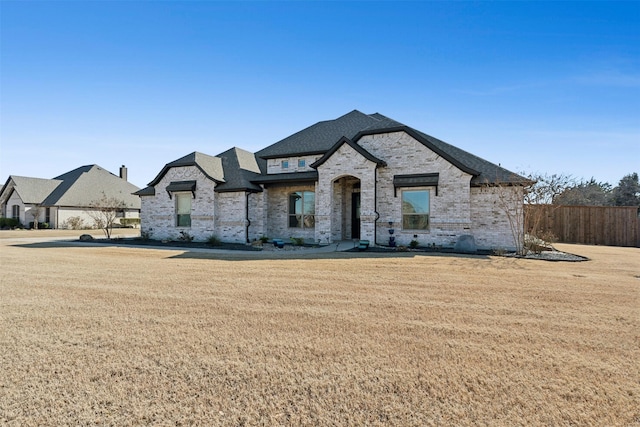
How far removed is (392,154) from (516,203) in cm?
590

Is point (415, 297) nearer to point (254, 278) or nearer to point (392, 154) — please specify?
point (254, 278)

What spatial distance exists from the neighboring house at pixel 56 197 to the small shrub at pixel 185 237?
18.2m

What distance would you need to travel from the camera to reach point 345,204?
17484mm

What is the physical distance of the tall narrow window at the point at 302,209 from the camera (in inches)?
690

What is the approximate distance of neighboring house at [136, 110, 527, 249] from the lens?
13984mm

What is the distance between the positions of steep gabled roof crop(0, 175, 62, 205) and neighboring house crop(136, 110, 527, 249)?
71.3ft

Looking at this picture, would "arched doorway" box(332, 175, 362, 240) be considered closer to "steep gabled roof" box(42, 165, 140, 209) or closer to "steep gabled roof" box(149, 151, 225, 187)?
"steep gabled roof" box(149, 151, 225, 187)

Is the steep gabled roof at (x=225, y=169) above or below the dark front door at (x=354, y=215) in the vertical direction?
above

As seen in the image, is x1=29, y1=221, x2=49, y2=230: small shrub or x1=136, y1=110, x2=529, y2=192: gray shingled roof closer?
x1=136, y1=110, x2=529, y2=192: gray shingled roof

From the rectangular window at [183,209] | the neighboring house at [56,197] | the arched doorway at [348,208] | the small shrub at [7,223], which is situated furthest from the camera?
the neighboring house at [56,197]

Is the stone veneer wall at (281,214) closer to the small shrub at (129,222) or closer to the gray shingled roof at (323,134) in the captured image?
the gray shingled roof at (323,134)

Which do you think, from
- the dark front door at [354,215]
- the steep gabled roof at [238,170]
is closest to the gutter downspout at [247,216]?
the steep gabled roof at [238,170]

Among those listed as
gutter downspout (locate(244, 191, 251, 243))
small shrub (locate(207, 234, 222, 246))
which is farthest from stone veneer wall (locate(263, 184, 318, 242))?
small shrub (locate(207, 234, 222, 246))

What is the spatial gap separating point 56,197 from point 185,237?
23932 mm
